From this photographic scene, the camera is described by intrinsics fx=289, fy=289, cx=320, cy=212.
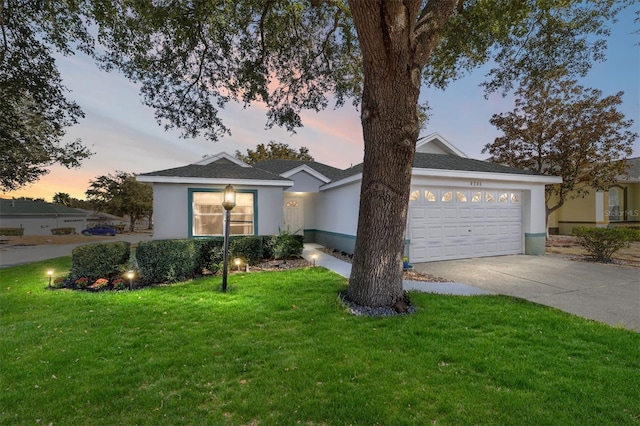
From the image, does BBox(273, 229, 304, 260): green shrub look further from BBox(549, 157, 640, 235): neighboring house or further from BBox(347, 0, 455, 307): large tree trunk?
BBox(549, 157, 640, 235): neighboring house

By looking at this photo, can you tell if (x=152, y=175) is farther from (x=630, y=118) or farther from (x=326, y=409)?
(x=630, y=118)

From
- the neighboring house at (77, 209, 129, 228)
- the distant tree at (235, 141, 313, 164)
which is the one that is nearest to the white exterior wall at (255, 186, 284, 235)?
the distant tree at (235, 141, 313, 164)

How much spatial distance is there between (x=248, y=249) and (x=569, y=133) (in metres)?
15.9

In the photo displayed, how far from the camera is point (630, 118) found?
527 inches

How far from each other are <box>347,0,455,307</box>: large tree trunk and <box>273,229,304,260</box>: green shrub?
4764 millimetres

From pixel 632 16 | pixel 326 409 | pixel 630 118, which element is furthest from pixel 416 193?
pixel 630 118

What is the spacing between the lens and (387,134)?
4715 millimetres

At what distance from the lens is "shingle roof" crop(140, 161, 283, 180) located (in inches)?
402

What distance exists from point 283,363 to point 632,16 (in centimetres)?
1080

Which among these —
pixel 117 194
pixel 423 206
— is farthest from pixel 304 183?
pixel 117 194

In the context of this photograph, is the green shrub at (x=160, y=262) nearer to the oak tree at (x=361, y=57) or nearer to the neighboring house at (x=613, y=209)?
the oak tree at (x=361, y=57)

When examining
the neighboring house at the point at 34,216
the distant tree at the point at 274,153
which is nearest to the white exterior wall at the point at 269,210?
the distant tree at the point at 274,153

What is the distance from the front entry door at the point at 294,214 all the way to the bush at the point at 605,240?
10946mm

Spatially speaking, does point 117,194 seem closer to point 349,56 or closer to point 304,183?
point 304,183
